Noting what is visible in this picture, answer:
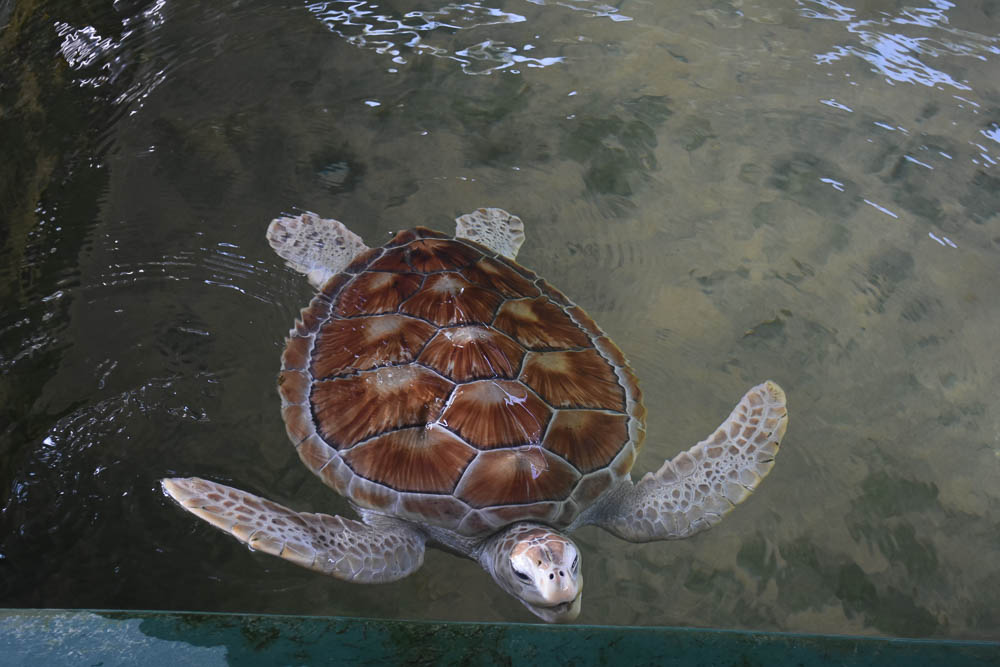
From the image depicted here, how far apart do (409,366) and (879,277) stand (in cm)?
181

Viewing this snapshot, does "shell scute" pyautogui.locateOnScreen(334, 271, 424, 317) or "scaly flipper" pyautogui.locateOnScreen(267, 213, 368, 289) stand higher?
"shell scute" pyautogui.locateOnScreen(334, 271, 424, 317)

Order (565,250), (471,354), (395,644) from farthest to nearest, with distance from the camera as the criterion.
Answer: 1. (565,250)
2. (471,354)
3. (395,644)

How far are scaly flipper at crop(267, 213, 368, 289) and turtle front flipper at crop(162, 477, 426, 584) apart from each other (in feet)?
2.64

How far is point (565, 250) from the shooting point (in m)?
2.45

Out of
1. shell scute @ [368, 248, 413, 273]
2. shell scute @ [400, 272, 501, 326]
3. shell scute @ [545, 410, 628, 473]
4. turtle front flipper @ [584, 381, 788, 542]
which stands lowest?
turtle front flipper @ [584, 381, 788, 542]

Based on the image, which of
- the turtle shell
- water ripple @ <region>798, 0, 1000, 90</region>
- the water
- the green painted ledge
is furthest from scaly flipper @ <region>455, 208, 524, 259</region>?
water ripple @ <region>798, 0, 1000, 90</region>

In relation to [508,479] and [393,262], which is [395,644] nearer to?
[508,479]

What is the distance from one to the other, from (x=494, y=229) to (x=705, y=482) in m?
1.09

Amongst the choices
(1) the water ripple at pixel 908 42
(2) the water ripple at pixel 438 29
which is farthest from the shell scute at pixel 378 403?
(1) the water ripple at pixel 908 42

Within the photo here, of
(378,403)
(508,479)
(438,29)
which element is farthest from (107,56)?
(508,479)

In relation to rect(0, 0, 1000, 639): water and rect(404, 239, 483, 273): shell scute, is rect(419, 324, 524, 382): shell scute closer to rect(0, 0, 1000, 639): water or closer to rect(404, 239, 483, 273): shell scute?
rect(404, 239, 483, 273): shell scute

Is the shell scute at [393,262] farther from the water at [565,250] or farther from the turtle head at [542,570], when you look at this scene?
the turtle head at [542,570]

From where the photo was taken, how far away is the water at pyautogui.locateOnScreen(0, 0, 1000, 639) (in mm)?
1793

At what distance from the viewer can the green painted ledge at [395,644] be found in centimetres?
94
